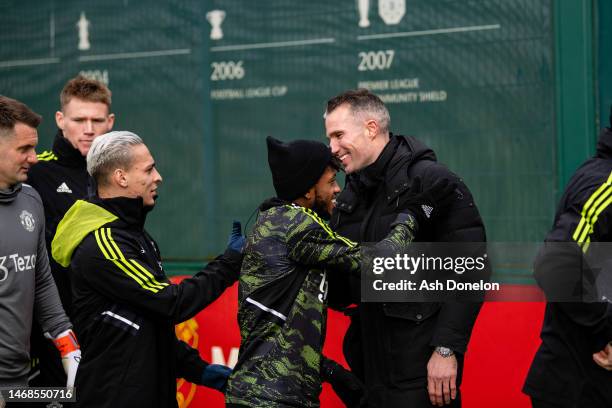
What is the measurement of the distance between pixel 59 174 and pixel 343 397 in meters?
2.12

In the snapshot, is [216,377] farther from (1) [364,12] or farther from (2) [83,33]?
(2) [83,33]

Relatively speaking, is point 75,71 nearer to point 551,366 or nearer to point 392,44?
point 392,44

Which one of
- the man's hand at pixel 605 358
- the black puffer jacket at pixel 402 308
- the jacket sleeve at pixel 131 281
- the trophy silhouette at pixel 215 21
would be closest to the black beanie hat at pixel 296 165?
the black puffer jacket at pixel 402 308

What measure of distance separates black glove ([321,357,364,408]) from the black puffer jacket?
0.09 m

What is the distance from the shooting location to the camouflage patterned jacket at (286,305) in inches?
149

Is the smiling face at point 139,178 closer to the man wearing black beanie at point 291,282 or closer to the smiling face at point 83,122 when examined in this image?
the man wearing black beanie at point 291,282

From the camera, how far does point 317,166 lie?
395 centimetres

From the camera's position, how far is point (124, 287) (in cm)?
404

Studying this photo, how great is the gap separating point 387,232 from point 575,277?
2.49 ft

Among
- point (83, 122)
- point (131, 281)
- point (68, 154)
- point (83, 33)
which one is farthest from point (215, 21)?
point (131, 281)

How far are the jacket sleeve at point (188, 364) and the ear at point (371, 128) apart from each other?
129 cm

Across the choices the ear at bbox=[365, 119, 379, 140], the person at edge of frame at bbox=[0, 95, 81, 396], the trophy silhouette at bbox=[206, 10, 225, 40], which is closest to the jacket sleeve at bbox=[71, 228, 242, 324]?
the person at edge of frame at bbox=[0, 95, 81, 396]

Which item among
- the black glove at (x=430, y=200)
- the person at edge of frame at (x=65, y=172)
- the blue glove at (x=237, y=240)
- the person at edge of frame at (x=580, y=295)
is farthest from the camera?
the person at edge of frame at (x=65, y=172)

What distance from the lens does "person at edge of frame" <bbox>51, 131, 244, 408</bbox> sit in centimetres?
406
